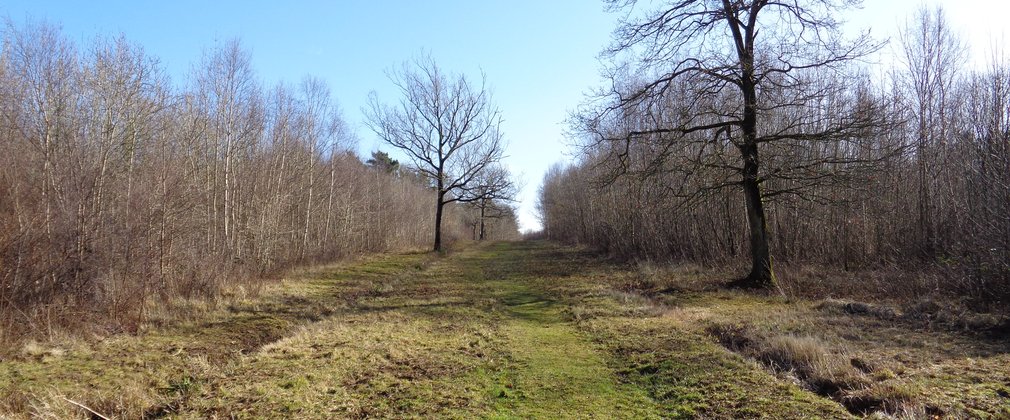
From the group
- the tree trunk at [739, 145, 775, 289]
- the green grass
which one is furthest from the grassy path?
the tree trunk at [739, 145, 775, 289]

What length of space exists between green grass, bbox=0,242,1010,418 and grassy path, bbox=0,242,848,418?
0.08 feet

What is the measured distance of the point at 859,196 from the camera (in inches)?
661

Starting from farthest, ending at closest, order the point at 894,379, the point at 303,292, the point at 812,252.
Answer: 1. the point at 812,252
2. the point at 303,292
3. the point at 894,379

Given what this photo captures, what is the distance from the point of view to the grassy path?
17.1 feet

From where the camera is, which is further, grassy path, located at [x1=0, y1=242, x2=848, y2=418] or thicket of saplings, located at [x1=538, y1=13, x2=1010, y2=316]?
thicket of saplings, located at [x1=538, y1=13, x2=1010, y2=316]

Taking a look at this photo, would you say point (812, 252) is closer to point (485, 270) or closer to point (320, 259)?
point (485, 270)

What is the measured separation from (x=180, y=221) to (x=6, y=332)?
5.12 meters

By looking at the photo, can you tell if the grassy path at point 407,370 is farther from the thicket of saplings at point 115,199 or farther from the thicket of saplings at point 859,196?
the thicket of saplings at point 859,196

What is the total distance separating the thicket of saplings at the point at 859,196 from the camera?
36.7 ft

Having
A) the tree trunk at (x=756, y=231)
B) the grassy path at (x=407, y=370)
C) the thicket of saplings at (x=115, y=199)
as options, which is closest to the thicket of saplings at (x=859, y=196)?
the tree trunk at (x=756, y=231)

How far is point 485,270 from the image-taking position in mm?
22406

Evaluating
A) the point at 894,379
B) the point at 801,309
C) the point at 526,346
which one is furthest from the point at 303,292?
the point at 894,379

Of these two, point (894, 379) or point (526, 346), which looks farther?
point (526, 346)

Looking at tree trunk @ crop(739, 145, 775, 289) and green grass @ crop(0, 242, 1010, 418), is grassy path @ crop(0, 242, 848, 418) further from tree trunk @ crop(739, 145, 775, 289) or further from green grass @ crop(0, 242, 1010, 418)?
tree trunk @ crop(739, 145, 775, 289)
